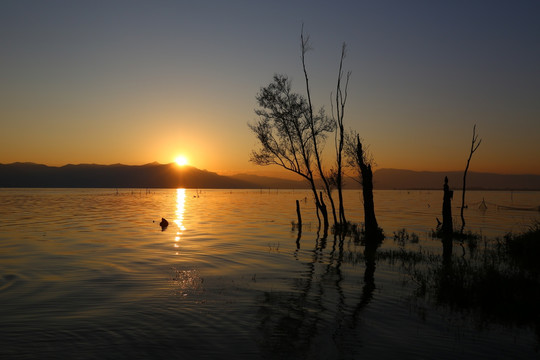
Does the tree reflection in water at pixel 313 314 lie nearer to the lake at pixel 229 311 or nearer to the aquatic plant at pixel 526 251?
the lake at pixel 229 311

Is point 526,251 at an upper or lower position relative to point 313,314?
upper

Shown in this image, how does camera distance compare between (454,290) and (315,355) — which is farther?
(454,290)

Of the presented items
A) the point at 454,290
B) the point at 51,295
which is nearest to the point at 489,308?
the point at 454,290

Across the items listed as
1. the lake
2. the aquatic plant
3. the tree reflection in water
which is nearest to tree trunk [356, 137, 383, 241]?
the lake

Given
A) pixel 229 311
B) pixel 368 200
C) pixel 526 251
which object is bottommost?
pixel 229 311

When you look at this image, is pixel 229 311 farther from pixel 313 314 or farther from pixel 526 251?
pixel 526 251

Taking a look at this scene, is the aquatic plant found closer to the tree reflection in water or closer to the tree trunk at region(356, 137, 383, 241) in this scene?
Answer: the tree reflection in water

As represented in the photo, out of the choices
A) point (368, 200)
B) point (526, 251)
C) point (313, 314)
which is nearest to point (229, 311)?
point (313, 314)

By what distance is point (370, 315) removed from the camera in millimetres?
10633

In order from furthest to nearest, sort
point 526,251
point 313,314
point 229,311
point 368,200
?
point 368,200 < point 526,251 < point 229,311 < point 313,314

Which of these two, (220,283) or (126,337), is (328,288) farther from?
(126,337)

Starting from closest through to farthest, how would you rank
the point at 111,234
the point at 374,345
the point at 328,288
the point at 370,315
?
the point at 374,345 < the point at 370,315 < the point at 328,288 < the point at 111,234

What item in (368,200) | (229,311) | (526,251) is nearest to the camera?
(229,311)

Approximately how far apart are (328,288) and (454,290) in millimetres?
4104
